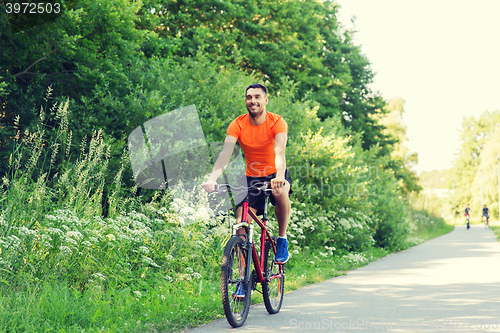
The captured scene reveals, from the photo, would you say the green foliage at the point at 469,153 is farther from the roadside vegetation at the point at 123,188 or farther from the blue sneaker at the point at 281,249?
the blue sneaker at the point at 281,249

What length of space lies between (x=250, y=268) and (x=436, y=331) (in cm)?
185

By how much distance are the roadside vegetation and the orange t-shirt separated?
167cm

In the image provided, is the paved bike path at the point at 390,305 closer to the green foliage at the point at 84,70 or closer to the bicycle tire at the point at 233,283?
the bicycle tire at the point at 233,283

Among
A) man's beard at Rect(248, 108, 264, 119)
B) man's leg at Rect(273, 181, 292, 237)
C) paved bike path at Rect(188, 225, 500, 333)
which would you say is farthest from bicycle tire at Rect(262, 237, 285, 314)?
man's beard at Rect(248, 108, 264, 119)

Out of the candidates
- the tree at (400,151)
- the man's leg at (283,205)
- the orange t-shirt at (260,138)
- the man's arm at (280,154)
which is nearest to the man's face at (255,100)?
the orange t-shirt at (260,138)

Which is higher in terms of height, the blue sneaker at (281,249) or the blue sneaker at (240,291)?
the blue sneaker at (281,249)

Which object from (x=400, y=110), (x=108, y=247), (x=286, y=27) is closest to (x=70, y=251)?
(x=108, y=247)

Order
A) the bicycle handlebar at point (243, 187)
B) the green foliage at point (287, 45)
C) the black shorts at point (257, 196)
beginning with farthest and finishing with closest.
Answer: the green foliage at point (287, 45) < the black shorts at point (257, 196) < the bicycle handlebar at point (243, 187)

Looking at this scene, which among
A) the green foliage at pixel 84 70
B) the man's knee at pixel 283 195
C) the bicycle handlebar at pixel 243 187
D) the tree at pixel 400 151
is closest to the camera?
the bicycle handlebar at pixel 243 187

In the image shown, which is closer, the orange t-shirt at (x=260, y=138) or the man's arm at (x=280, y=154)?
the man's arm at (x=280, y=154)

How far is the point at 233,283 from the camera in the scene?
4727 mm

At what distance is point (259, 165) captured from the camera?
5.21 metres

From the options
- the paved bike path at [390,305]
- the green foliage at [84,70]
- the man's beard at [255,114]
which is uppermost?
the green foliage at [84,70]

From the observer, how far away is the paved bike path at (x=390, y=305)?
490 centimetres
